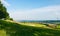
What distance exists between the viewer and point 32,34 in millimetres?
34625

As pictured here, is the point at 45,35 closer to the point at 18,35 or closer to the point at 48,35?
the point at 48,35

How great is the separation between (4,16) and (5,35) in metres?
54.1

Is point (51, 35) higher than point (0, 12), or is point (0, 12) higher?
point (0, 12)

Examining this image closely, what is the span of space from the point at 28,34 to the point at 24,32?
162cm

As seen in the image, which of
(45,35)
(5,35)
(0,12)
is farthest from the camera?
(0,12)

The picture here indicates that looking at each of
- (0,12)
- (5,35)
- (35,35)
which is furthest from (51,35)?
(0,12)

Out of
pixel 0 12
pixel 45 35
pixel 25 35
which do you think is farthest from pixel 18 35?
pixel 0 12

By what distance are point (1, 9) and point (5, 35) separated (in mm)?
53585

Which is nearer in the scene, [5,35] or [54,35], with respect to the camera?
Result: [5,35]

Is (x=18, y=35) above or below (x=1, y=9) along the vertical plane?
below

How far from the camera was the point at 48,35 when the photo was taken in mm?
35250

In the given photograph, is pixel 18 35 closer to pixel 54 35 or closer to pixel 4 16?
pixel 54 35

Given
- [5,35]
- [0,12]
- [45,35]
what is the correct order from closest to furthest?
[5,35] → [45,35] → [0,12]

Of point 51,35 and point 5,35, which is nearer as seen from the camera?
point 5,35
